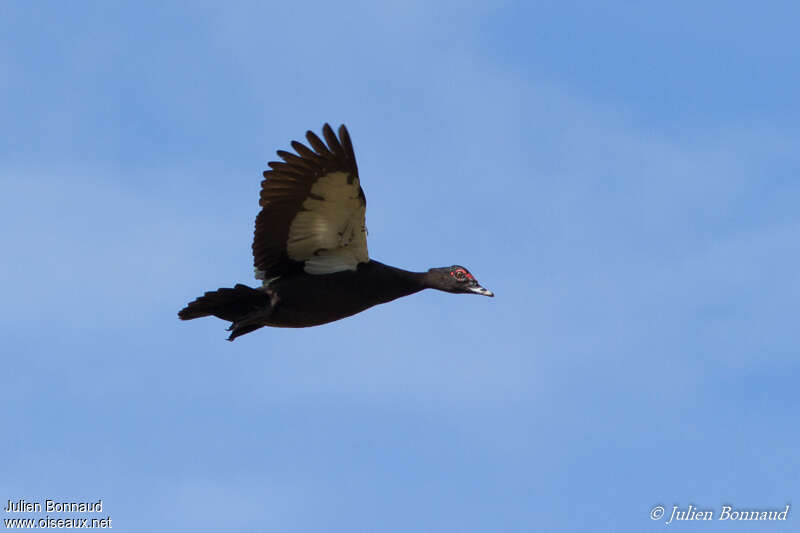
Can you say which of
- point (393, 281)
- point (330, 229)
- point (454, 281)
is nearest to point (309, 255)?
point (330, 229)

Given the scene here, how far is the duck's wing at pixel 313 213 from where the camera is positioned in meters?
19.6

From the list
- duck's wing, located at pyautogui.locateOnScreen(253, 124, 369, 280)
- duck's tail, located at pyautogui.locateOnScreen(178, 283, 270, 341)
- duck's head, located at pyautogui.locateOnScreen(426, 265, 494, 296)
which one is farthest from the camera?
duck's head, located at pyautogui.locateOnScreen(426, 265, 494, 296)

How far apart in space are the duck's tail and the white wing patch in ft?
2.75

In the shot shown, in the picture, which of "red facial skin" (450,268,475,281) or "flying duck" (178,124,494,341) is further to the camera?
"red facial skin" (450,268,475,281)

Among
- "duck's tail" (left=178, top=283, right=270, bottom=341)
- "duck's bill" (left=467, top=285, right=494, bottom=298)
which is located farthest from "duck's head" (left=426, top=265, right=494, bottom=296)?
"duck's tail" (left=178, top=283, right=270, bottom=341)

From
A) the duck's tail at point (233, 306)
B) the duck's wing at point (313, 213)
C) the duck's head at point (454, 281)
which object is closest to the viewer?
the duck's wing at point (313, 213)

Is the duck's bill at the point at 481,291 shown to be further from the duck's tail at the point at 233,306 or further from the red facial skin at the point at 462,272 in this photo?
the duck's tail at the point at 233,306

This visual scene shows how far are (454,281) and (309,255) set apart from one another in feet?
7.42

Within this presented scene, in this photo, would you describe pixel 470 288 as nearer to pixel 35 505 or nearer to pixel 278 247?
pixel 278 247

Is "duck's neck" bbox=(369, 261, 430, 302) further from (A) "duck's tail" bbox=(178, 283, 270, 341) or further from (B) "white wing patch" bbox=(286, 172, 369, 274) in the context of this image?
(A) "duck's tail" bbox=(178, 283, 270, 341)

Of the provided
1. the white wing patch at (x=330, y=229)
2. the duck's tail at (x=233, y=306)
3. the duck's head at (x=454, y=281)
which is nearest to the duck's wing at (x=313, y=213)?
the white wing patch at (x=330, y=229)

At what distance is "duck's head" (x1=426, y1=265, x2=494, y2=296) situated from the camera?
21203 mm

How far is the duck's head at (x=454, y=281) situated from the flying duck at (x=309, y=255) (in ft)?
1.90

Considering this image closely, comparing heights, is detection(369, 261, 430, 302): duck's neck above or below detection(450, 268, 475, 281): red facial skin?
below
